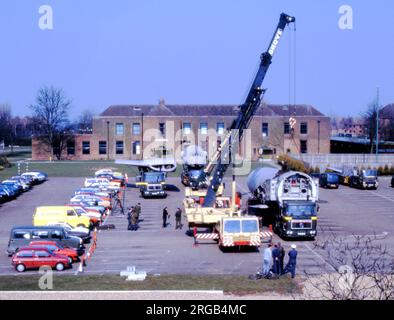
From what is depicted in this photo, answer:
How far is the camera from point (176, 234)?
33.5 m

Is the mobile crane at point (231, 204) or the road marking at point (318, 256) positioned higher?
the mobile crane at point (231, 204)

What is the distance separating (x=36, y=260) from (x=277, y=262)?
373 inches

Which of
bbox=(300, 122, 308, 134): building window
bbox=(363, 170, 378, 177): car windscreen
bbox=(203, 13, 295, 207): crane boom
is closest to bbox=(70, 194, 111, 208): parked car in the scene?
bbox=(203, 13, 295, 207): crane boom

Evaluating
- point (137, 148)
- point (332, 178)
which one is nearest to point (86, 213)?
point (332, 178)

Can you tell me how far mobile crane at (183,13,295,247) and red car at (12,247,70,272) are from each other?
721 centimetres

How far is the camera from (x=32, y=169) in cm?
7300

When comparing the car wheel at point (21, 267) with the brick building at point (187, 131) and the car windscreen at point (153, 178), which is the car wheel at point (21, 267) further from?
the brick building at point (187, 131)

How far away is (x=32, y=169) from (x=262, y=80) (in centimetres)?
4635

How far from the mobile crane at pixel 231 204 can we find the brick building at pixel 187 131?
5104cm

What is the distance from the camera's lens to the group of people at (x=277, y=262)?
22.0m

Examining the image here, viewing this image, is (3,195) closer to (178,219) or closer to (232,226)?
(178,219)

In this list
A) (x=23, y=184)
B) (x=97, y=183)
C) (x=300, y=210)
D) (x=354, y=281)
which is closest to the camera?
(x=354, y=281)

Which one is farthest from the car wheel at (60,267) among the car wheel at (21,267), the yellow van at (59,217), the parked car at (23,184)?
the parked car at (23,184)
